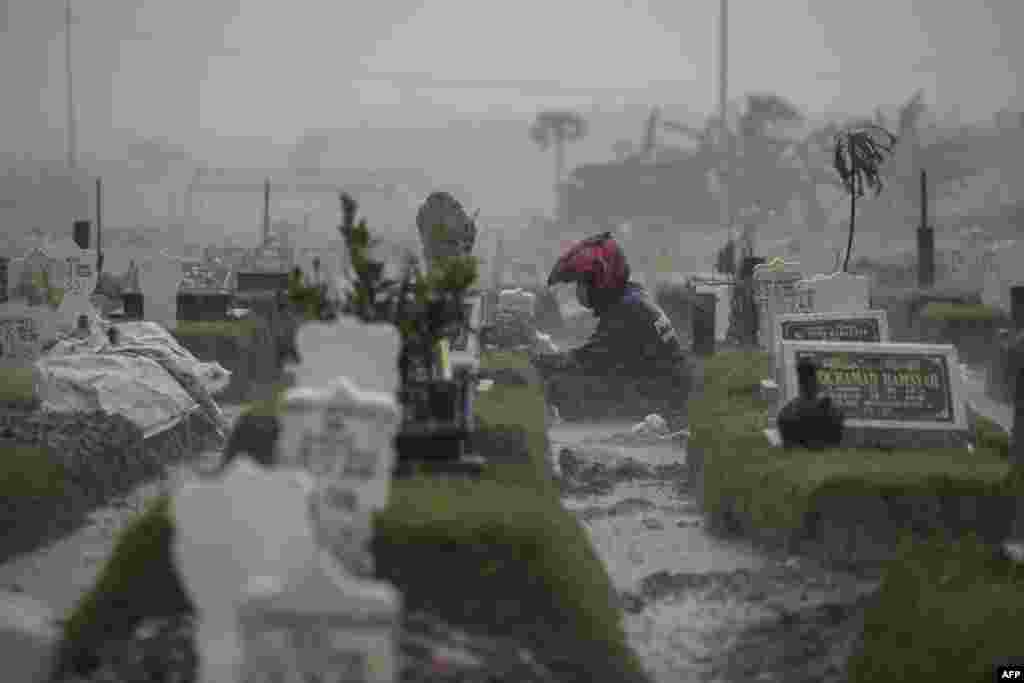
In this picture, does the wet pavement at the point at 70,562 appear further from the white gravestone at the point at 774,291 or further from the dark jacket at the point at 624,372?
the white gravestone at the point at 774,291

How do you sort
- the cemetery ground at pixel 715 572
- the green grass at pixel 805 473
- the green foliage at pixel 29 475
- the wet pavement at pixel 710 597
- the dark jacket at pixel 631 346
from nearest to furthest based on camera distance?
1. the cemetery ground at pixel 715 572
2. the wet pavement at pixel 710 597
3. the green grass at pixel 805 473
4. the green foliage at pixel 29 475
5. the dark jacket at pixel 631 346

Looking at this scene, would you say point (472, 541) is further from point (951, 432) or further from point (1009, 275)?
point (1009, 275)

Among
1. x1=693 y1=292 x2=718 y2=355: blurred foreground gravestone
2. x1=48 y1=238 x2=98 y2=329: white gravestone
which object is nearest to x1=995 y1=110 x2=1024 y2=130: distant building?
x1=693 y1=292 x2=718 y2=355: blurred foreground gravestone

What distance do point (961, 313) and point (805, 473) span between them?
17445 mm

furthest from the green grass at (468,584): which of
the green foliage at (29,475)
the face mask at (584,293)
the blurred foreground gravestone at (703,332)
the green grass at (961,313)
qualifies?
the green grass at (961,313)

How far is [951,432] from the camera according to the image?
13.2m

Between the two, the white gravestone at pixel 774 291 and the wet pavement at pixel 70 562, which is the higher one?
the white gravestone at pixel 774 291

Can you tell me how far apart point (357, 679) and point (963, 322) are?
2265 centimetres

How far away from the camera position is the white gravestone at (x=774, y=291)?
20.2 m

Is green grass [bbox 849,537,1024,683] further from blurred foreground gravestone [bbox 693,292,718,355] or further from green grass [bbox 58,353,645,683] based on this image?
blurred foreground gravestone [bbox 693,292,718,355]

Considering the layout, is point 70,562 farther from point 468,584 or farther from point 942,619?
point 942,619

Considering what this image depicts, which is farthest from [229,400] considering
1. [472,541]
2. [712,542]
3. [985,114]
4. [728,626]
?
[985,114]

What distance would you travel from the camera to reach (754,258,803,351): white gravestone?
20.2 meters

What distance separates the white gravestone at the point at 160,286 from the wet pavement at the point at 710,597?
1434 cm
